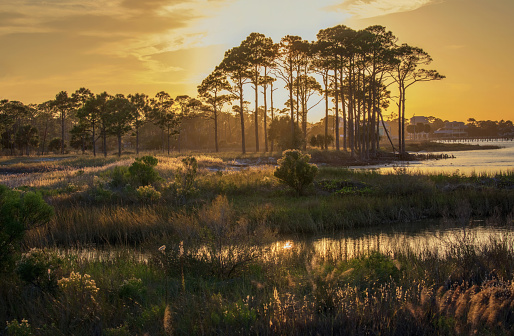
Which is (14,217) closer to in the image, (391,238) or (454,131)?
(391,238)

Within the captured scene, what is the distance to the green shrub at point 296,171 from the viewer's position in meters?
19.6

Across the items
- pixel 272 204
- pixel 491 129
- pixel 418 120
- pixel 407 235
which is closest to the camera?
pixel 407 235

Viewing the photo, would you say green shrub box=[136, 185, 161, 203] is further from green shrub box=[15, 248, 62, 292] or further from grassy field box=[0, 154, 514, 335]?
green shrub box=[15, 248, 62, 292]

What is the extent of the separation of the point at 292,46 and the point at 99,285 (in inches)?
1911

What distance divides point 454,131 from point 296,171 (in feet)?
589

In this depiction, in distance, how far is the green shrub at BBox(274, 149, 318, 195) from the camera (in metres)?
19.6

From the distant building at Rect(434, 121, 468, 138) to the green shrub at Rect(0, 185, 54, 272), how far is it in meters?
186

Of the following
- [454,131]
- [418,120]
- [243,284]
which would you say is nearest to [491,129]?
[454,131]

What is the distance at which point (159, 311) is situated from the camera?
550 cm

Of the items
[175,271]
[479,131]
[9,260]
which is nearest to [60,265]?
[9,260]

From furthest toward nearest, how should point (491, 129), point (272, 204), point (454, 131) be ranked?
1. point (454, 131)
2. point (491, 129)
3. point (272, 204)

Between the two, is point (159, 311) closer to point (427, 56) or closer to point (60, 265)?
point (60, 265)

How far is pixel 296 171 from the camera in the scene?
64.6 ft

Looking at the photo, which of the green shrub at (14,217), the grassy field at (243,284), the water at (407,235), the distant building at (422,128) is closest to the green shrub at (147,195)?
the grassy field at (243,284)
